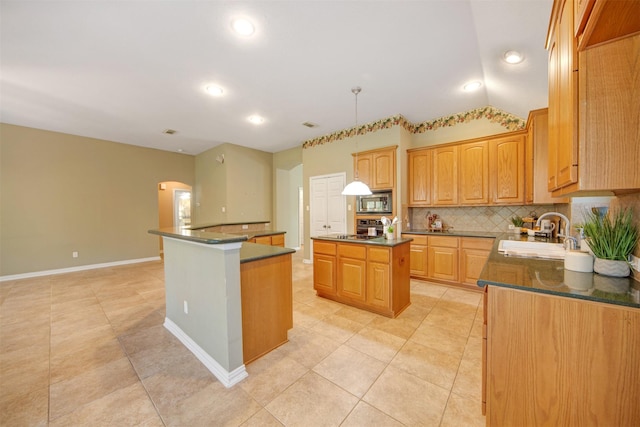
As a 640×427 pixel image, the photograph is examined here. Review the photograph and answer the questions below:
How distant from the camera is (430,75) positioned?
2951 millimetres

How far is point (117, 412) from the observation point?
4.94ft

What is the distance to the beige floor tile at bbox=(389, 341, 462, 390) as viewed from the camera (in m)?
1.78

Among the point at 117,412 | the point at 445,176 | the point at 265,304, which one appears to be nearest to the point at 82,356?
the point at 117,412

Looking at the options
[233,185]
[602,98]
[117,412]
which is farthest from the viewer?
[233,185]

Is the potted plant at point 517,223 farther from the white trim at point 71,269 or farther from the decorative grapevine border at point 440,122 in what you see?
the white trim at point 71,269

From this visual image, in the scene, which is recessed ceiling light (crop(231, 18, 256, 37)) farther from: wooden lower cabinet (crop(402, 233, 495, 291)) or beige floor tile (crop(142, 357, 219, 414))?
wooden lower cabinet (crop(402, 233, 495, 291))

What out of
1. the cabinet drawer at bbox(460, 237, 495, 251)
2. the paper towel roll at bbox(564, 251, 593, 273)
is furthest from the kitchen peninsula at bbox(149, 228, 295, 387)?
the cabinet drawer at bbox(460, 237, 495, 251)

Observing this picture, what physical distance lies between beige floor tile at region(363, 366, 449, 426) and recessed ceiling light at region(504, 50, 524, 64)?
2.95m

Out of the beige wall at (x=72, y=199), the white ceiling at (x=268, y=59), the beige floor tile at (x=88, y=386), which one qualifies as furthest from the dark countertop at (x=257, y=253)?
the beige wall at (x=72, y=199)

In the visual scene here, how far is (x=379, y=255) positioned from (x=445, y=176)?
2312mm

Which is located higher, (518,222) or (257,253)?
(518,222)

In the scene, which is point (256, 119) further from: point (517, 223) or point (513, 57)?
point (517, 223)

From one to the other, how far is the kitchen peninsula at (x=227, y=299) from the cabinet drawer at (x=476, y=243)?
2921 millimetres

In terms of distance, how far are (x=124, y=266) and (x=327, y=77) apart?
6.25 metres
